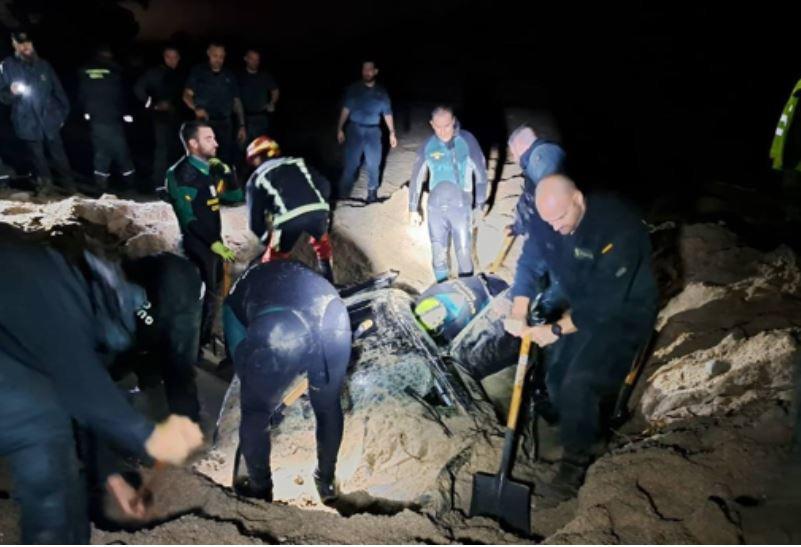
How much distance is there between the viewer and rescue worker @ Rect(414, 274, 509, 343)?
4.56m

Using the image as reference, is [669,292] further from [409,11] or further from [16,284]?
[409,11]

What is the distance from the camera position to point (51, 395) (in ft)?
6.82

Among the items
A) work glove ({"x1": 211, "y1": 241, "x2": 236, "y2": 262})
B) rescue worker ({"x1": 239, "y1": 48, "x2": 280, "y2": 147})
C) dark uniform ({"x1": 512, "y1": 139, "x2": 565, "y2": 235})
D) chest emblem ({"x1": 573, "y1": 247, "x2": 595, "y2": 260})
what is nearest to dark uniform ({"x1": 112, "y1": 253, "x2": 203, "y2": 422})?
work glove ({"x1": 211, "y1": 241, "x2": 236, "y2": 262})

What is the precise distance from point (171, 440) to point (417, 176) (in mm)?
4115

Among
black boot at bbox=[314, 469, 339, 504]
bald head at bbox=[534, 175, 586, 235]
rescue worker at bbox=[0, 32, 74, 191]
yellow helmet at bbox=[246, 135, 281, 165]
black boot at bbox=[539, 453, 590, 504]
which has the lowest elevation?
black boot at bbox=[314, 469, 339, 504]

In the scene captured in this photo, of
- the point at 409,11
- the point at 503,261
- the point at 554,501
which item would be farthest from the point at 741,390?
the point at 409,11

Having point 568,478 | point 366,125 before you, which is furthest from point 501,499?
point 366,125

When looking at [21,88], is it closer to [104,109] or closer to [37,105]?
[37,105]

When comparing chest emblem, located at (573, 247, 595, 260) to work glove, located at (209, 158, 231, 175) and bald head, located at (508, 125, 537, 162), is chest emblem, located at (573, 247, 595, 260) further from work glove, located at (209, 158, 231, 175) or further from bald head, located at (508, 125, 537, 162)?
work glove, located at (209, 158, 231, 175)

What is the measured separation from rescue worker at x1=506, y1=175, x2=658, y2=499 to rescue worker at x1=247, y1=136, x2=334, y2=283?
195cm

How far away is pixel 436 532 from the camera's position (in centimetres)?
270

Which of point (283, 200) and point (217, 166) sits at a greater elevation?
point (217, 166)

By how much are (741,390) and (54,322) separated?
3.59 metres

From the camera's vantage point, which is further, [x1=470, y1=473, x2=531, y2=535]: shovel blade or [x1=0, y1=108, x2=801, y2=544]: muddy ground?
[x1=470, y1=473, x2=531, y2=535]: shovel blade
